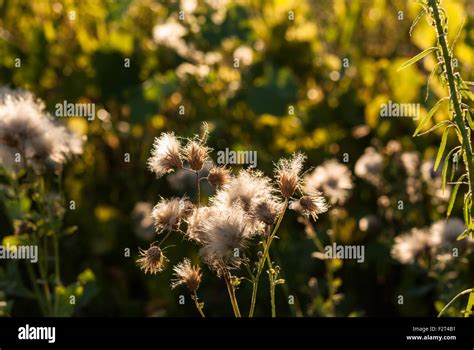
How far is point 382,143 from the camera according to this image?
371 centimetres

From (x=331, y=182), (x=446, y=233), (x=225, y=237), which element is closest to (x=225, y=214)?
(x=225, y=237)

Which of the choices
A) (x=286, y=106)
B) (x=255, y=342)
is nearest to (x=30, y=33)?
(x=286, y=106)

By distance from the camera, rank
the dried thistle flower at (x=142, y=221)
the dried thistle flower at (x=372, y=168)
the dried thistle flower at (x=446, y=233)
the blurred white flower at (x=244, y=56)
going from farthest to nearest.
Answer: the blurred white flower at (x=244, y=56), the dried thistle flower at (x=142, y=221), the dried thistle flower at (x=372, y=168), the dried thistle flower at (x=446, y=233)

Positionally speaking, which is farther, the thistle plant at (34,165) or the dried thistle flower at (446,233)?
the dried thistle flower at (446,233)

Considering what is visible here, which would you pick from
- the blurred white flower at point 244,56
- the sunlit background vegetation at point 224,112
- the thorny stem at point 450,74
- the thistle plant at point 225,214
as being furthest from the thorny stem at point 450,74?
the blurred white flower at point 244,56

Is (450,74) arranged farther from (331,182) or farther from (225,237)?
(331,182)

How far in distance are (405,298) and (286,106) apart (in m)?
1.21

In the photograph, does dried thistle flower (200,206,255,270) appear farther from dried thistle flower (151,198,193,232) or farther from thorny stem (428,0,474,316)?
thorny stem (428,0,474,316)

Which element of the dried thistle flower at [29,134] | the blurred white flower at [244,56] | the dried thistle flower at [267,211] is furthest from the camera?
the blurred white flower at [244,56]

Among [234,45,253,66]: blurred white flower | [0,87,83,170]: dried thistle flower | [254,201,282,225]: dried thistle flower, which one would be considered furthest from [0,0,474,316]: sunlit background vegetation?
[254,201,282,225]: dried thistle flower

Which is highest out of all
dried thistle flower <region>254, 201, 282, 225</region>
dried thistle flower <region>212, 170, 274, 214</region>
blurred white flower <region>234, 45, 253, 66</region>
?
blurred white flower <region>234, 45, 253, 66</region>

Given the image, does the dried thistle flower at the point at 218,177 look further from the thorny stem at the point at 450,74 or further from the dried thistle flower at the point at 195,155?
the thorny stem at the point at 450,74

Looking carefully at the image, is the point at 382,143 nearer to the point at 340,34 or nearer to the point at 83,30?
the point at 340,34

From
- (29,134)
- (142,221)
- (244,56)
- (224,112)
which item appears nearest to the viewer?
(29,134)
